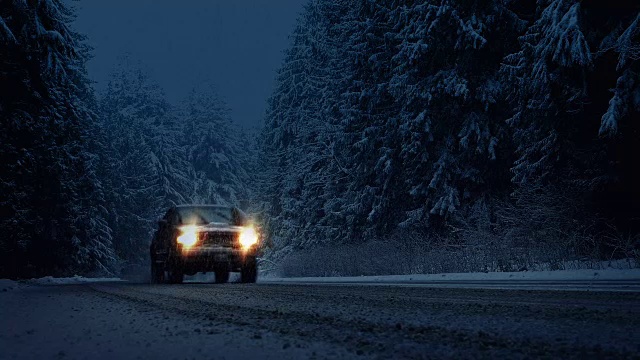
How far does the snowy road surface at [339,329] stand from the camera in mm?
3842

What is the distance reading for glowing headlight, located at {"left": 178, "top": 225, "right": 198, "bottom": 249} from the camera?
1591 centimetres

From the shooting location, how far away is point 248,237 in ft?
54.4

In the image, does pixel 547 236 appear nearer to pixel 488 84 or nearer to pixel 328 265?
pixel 488 84

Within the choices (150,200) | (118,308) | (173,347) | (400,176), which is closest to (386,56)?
(400,176)

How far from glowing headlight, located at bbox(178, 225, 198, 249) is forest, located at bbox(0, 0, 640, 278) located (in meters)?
5.77

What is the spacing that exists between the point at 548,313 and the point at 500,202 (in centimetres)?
1610

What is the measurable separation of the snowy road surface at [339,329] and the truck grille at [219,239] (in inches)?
319

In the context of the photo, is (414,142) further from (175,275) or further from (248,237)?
(175,275)

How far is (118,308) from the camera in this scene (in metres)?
7.49

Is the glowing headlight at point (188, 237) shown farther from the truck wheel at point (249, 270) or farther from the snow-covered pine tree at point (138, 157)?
the snow-covered pine tree at point (138, 157)

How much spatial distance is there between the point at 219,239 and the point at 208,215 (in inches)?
51.6

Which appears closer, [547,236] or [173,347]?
[173,347]

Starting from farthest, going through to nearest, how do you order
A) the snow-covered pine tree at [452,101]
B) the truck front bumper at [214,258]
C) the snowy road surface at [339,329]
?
1. the snow-covered pine tree at [452,101]
2. the truck front bumper at [214,258]
3. the snowy road surface at [339,329]

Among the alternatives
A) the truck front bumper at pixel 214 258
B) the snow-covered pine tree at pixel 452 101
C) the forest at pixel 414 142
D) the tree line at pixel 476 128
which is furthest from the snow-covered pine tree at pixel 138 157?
the truck front bumper at pixel 214 258
